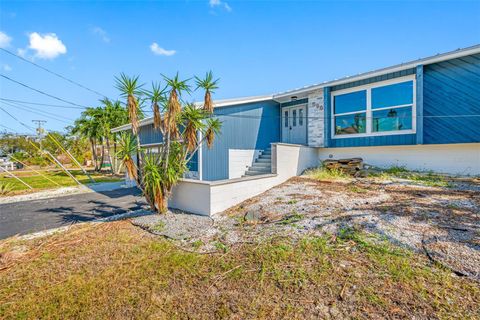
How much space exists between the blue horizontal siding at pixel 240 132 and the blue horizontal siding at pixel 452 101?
19.8 ft

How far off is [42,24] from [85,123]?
13.8 metres

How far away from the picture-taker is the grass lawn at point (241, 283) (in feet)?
7.87

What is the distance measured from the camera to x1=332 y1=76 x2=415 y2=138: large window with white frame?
8.42 meters

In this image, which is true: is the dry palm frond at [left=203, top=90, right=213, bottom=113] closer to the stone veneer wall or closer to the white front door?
the stone veneer wall

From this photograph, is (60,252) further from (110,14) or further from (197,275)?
(110,14)

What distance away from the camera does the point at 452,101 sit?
7.59m

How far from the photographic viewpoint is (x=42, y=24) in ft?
31.1

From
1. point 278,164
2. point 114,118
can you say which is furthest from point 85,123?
point 278,164

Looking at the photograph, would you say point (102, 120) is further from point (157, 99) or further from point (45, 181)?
point (157, 99)

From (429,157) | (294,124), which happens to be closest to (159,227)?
(294,124)

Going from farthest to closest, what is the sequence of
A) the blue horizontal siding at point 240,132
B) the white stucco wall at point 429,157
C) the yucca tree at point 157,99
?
the blue horizontal siding at point 240,132, the white stucco wall at point 429,157, the yucca tree at point 157,99

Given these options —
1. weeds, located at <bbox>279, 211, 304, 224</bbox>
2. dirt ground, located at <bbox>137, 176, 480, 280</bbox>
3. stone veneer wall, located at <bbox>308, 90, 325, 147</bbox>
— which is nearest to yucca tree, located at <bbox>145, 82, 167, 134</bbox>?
dirt ground, located at <bbox>137, 176, 480, 280</bbox>

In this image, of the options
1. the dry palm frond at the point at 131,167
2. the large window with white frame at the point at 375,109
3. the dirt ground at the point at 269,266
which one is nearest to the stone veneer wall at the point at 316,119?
the large window with white frame at the point at 375,109

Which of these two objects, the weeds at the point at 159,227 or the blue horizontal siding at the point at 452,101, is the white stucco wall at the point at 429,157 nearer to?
the blue horizontal siding at the point at 452,101
